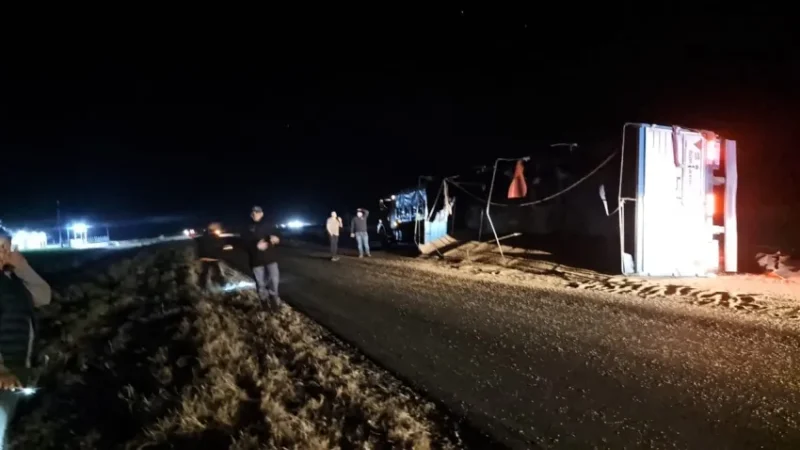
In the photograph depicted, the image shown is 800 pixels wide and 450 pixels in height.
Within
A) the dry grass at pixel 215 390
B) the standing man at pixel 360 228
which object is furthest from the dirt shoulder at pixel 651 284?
the dry grass at pixel 215 390

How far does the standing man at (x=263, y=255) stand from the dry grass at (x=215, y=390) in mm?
430

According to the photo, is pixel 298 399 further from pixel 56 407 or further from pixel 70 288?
pixel 70 288

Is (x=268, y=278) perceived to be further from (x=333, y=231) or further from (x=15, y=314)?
(x=333, y=231)

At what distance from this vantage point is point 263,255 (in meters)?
10.1

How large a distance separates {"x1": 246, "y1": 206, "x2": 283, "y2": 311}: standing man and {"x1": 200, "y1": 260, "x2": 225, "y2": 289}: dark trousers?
4068mm

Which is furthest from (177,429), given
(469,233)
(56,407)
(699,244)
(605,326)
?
(469,233)

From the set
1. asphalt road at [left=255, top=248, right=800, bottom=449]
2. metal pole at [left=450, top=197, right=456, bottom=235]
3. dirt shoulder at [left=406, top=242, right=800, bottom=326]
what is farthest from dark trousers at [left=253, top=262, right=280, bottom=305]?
metal pole at [left=450, top=197, right=456, bottom=235]

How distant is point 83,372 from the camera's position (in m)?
7.97

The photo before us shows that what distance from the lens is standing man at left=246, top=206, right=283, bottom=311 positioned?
32.6ft

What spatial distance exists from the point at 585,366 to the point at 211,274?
12369 millimetres

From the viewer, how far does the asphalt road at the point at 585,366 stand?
4.89 metres

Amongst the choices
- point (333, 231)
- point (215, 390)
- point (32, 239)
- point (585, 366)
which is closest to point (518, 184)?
point (333, 231)

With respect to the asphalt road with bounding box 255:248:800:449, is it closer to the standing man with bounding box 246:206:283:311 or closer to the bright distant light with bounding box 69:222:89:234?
the standing man with bounding box 246:206:283:311

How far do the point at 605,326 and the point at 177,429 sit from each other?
6.11m
